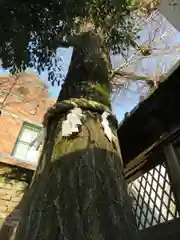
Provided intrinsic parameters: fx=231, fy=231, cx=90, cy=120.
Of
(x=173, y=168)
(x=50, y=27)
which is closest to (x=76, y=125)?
(x=173, y=168)

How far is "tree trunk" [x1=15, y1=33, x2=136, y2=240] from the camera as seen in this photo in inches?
47.6

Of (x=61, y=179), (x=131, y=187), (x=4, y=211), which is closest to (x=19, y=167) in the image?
(x=4, y=211)

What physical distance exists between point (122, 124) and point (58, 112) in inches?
63.5

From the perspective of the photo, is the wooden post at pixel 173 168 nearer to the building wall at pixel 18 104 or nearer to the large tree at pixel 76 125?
the large tree at pixel 76 125

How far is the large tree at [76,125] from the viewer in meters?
1.27

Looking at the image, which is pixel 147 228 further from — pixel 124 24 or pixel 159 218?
pixel 124 24

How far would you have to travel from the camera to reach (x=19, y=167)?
6.72 meters

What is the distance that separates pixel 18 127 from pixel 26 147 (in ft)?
3.57

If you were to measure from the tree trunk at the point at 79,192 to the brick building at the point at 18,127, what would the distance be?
5.22 m

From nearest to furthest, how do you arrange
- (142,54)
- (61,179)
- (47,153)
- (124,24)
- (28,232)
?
(28,232)
(61,179)
(47,153)
(124,24)
(142,54)

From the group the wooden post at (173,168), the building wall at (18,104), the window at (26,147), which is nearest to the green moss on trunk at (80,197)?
the wooden post at (173,168)

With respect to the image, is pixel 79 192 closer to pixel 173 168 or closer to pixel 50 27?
pixel 173 168

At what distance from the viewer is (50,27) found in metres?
3.65

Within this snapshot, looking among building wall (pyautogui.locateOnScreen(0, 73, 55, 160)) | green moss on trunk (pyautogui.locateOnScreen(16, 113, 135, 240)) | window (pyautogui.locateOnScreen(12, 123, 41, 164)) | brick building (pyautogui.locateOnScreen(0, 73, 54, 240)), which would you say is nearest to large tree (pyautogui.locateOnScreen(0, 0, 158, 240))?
green moss on trunk (pyautogui.locateOnScreen(16, 113, 135, 240))
